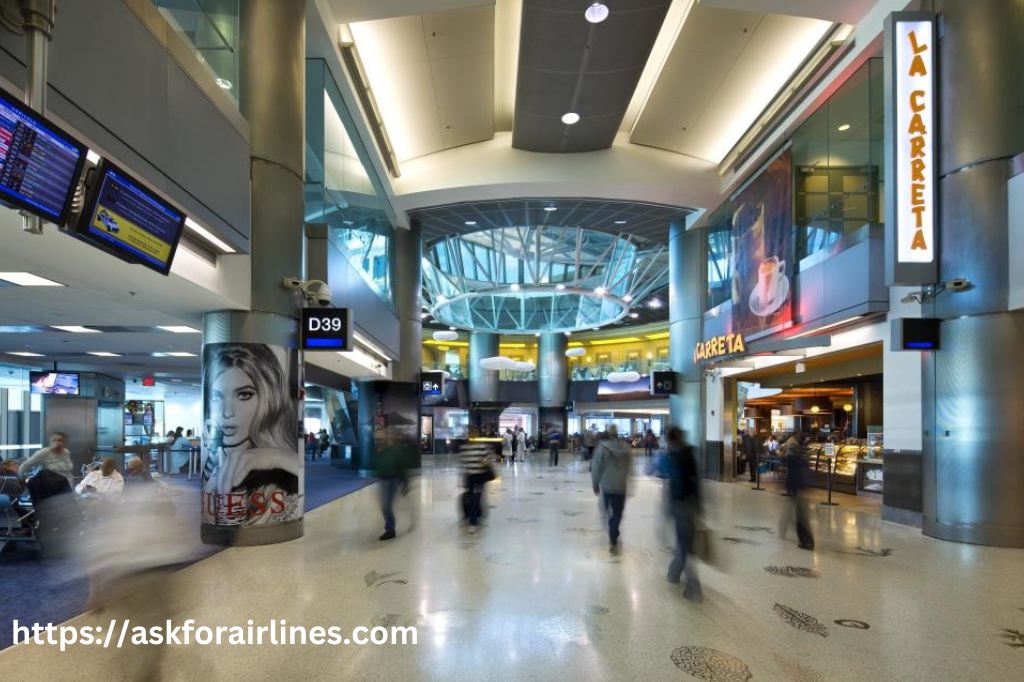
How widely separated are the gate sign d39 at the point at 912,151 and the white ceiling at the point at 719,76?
389 centimetres

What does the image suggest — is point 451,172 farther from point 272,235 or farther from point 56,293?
point 56,293

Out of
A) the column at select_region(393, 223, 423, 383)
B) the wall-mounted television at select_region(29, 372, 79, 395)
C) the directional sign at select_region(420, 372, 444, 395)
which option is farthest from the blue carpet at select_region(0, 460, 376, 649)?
the directional sign at select_region(420, 372, 444, 395)

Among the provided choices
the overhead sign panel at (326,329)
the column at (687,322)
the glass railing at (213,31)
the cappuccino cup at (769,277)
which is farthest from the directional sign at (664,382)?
the glass railing at (213,31)

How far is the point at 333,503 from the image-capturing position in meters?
13.0

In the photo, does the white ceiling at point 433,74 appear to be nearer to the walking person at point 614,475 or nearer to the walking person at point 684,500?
the walking person at point 614,475

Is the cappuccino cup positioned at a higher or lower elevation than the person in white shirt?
higher

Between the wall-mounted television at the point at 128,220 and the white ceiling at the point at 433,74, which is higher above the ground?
the white ceiling at the point at 433,74

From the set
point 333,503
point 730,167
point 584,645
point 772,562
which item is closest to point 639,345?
point 730,167

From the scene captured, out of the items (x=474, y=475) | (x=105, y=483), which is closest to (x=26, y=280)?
(x=105, y=483)

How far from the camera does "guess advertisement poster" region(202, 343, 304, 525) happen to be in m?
8.41

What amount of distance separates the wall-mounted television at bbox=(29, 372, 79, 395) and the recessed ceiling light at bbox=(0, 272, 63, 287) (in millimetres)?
13301

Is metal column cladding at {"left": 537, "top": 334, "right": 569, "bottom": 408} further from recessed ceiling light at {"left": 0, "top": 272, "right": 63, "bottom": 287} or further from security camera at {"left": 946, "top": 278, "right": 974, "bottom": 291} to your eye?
recessed ceiling light at {"left": 0, "top": 272, "right": 63, "bottom": 287}

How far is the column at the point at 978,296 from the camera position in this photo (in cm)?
876

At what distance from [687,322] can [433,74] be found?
36.5 feet
